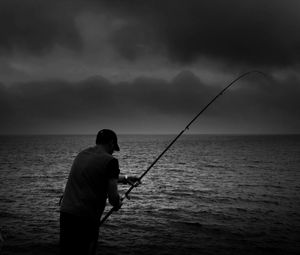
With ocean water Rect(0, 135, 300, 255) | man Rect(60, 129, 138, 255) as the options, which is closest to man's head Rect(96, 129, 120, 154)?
man Rect(60, 129, 138, 255)

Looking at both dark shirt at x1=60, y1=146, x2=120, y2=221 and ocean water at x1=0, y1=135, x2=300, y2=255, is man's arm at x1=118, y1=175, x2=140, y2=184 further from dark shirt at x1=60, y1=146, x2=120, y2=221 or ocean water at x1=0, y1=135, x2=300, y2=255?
ocean water at x1=0, y1=135, x2=300, y2=255

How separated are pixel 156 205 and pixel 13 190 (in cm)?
1317

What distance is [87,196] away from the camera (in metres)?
3.89

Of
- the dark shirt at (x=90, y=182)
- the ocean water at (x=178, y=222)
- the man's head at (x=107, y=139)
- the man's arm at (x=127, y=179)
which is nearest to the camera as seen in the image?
the dark shirt at (x=90, y=182)

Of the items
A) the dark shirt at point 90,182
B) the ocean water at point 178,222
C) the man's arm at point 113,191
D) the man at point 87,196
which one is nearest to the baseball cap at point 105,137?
the man at point 87,196

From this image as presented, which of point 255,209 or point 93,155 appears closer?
point 93,155

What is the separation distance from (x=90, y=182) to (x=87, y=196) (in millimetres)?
206

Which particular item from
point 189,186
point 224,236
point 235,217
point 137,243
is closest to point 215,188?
point 189,186

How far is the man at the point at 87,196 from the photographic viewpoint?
3803 mm

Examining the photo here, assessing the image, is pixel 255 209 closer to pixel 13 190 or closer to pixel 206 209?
pixel 206 209

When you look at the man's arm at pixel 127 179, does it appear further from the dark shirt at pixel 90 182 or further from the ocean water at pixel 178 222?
the ocean water at pixel 178 222

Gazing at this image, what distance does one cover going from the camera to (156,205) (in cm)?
1928

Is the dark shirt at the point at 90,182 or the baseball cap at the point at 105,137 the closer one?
the dark shirt at the point at 90,182

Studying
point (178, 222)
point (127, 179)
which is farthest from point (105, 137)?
point (178, 222)
